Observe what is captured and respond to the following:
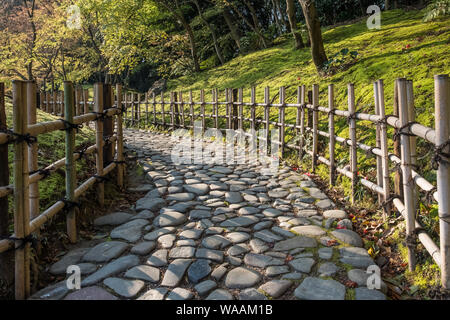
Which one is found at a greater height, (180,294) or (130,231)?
(130,231)

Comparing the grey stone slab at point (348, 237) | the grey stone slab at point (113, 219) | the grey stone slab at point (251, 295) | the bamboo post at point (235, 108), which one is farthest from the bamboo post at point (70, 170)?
the bamboo post at point (235, 108)

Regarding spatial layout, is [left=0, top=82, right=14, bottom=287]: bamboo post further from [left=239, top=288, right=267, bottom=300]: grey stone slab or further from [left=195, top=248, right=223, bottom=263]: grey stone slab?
[left=239, top=288, right=267, bottom=300]: grey stone slab

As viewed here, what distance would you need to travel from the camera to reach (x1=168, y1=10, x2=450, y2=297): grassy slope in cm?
495

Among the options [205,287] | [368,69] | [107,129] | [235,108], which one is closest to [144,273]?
[205,287]

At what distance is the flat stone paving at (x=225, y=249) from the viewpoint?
2.64 metres

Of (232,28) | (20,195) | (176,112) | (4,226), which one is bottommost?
(4,226)

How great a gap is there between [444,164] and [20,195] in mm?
2878

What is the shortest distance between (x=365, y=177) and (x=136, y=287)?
3.05 meters

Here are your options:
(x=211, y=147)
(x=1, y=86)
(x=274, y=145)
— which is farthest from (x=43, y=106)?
(x=1, y=86)

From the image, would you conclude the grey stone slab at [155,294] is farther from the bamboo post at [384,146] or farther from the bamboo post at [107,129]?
the bamboo post at [107,129]

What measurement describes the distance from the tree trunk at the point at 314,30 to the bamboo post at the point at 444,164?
7.60 m

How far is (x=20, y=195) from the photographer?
258 cm

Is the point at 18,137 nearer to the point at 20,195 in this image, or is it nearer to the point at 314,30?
the point at 20,195

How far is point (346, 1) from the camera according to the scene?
1867 cm
